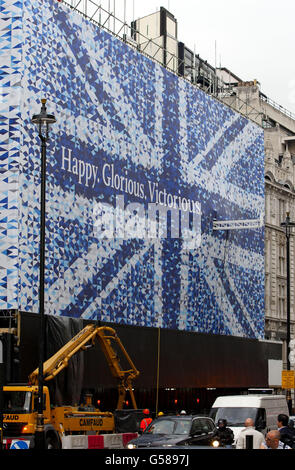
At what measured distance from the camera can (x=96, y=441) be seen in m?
30.4

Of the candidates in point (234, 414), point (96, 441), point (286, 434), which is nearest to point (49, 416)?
point (96, 441)

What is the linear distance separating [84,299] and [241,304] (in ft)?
66.3

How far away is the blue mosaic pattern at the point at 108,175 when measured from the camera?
3919cm

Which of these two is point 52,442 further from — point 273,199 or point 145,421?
point 273,199

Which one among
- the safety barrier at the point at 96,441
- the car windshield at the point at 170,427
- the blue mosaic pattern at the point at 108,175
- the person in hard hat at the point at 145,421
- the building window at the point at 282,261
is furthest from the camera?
the building window at the point at 282,261

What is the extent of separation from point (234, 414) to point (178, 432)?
620 centimetres

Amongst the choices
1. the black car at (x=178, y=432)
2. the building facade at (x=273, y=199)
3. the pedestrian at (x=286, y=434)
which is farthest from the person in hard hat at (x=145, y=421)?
the building facade at (x=273, y=199)

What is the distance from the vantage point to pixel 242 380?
57.9 m

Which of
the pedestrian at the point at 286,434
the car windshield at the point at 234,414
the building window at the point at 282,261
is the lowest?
the car windshield at the point at 234,414

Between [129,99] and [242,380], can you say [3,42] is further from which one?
[242,380]

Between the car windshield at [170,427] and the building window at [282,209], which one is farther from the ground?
the building window at [282,209]

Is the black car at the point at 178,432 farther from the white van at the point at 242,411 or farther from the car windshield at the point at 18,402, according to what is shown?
the car windshield at the point at 18,402

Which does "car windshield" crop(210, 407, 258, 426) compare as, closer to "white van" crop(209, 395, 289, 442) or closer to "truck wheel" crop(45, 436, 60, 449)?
"white van" crop(209, 395, 289, 442)
